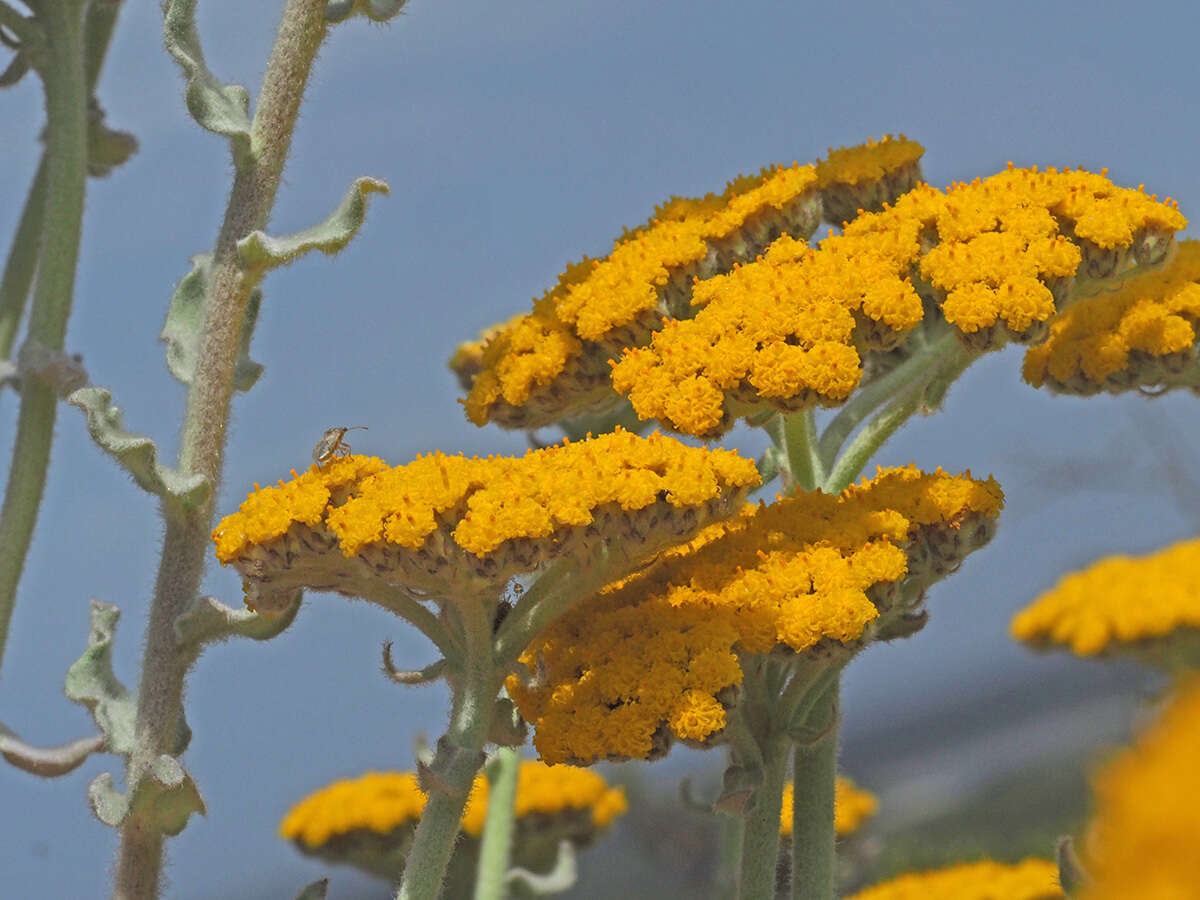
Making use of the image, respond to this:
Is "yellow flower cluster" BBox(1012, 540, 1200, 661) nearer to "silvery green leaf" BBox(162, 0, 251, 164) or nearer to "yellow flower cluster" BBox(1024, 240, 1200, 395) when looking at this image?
"yellow flower cluster" BBox(1024, 240, 1200, 395)

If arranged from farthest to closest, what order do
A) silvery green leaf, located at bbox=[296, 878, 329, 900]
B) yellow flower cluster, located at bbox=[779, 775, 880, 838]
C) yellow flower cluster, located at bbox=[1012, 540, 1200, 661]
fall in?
yellow flower cluster, located at bbox=[1012, 540, 1200, 661], yellow flower cluster, located at bbox=[779, 775, 880, 838], silvery green leaf, located at bbox=[296, 878, 329, 900]

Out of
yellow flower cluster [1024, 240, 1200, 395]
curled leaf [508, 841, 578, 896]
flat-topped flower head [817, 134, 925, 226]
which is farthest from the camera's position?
curled leaf [508, 841, 578, 896]

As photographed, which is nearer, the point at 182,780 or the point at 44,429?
the point at 182,780

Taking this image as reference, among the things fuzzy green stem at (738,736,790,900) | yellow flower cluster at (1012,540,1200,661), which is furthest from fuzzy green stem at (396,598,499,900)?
yellow flower cluster at (1012,540,1200,661)

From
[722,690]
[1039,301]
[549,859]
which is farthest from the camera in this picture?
[549,859]

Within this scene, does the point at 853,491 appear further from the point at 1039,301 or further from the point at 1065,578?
the point at 1065,578

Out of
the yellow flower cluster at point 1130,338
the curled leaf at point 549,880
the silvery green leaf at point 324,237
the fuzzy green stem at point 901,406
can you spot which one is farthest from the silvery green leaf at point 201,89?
the curled leaf at point 549,880

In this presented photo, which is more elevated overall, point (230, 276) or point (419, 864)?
point (230, 276)

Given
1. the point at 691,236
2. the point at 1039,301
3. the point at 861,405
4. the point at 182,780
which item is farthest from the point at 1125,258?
the point at 182,780
